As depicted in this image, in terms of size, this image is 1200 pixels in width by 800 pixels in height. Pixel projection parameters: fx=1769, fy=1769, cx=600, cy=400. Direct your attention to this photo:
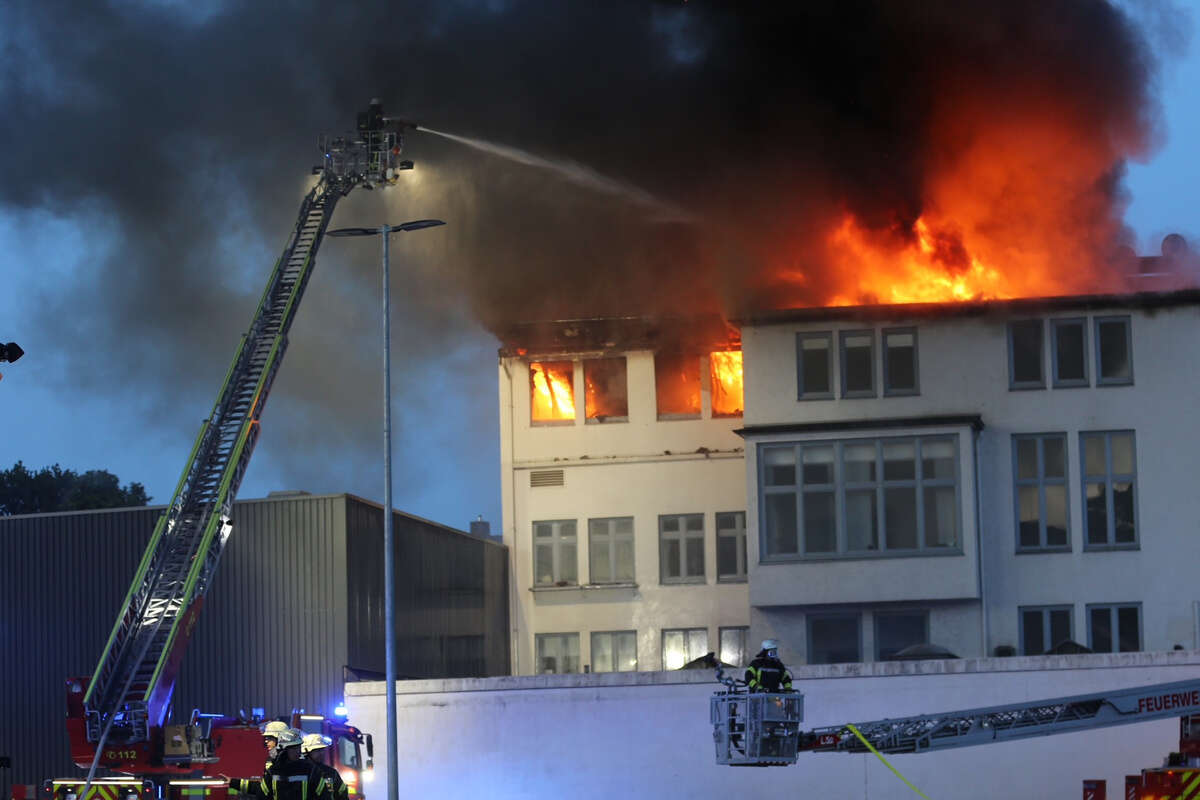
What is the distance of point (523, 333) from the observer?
45.2 meters

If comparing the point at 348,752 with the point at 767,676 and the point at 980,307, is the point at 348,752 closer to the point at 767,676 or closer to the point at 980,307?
the point at 767,676

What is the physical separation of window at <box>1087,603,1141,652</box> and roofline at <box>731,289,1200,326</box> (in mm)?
6477

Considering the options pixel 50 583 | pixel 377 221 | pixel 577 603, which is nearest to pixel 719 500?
pixel 577 603

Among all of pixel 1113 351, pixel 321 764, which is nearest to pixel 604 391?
pixel 1113 351

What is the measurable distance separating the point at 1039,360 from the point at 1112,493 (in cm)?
326

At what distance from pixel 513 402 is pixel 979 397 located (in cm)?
1247

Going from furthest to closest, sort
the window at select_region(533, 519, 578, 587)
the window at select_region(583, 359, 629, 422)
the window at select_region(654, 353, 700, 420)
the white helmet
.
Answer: the window at select_region(583, 359, 629, 422), the window at select_region(533, 519, 578, 587), the window at select_region(654, 353, 700, 420), the white helmet

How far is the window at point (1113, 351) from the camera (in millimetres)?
38188

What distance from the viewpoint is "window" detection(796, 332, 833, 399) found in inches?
1522

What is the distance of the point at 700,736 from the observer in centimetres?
3066

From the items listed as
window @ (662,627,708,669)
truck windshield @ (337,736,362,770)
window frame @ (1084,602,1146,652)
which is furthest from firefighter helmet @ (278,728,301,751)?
window @ (662,627,708,669)

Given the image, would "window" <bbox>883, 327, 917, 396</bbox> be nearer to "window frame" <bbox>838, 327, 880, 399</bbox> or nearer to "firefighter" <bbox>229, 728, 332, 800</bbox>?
"window frame" <bbox>838, 327, 880, 399</bbox>

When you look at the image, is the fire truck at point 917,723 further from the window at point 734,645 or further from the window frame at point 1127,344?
the window at point 734,645

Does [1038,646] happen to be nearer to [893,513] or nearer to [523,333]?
[893,513]
